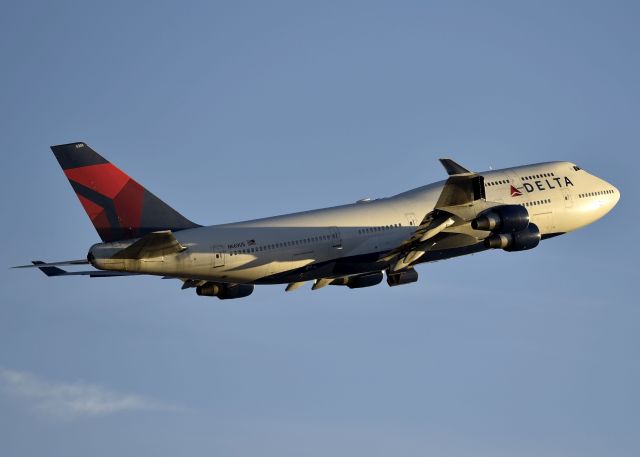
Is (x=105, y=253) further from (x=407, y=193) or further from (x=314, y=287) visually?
(x=407, y=193)

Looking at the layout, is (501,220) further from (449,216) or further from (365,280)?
(365,280)

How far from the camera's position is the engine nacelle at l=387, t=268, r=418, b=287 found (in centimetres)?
6969

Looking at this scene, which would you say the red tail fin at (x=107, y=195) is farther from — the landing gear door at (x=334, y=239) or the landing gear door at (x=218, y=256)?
the landing gear door at (x=334, y=239)

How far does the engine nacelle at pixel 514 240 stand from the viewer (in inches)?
2621

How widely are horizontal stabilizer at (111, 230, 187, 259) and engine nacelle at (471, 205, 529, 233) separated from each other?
52.0 feet

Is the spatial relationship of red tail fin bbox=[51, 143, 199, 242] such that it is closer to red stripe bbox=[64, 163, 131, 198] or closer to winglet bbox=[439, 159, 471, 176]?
red stripe bbox=[64, 163, 131, 198]

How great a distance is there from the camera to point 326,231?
2621 inches

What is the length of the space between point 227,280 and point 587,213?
895 inches

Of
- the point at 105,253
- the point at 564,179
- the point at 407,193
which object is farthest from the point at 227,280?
the point at 564,179

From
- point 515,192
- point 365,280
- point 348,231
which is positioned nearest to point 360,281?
point 365,280

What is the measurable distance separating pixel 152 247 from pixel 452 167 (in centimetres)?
1533

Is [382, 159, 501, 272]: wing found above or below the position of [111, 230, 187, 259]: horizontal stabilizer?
above

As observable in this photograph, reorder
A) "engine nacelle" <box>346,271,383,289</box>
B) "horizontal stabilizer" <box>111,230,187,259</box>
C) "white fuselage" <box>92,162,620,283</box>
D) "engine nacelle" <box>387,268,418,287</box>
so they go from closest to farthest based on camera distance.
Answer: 1. "horizontal stabilizer" <box>111,230,187,259</box>
2. "white fuselage" <box>92,162,620,283</box>
3. "engine nacelle" <box>387,268,418,287</box>
4. "engine nacelle" <box>346,271,383,289</box>

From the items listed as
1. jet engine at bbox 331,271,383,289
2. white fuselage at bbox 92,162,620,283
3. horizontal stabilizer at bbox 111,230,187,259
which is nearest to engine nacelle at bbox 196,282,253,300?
white fuselage at bbox 92,162,620,283
